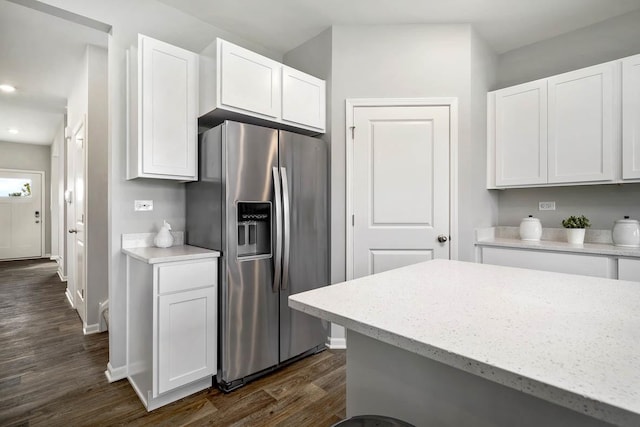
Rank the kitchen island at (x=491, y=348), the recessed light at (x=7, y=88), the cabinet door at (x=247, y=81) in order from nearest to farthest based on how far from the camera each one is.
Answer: the kitchen island at (x=491, y=348) → the cabinet door at (x=247, y=81) → the recessed light at (x=7, y=88)

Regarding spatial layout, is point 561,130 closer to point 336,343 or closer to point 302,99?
point 302,99

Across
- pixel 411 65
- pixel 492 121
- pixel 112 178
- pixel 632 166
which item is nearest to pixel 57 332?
pixel 112 178

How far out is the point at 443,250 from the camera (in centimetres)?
275

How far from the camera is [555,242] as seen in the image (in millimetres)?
2854

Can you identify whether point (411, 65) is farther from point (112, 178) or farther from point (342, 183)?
point (112, 178)

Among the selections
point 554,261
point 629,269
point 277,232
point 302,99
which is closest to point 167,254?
point 277,232

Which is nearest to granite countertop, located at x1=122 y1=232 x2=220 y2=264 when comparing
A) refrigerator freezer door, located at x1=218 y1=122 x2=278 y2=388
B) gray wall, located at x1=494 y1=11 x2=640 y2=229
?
refrigerator freezer door, located at x1=218 y1=122 x2=278 y2=388

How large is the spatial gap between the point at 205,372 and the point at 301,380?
657 millimetres

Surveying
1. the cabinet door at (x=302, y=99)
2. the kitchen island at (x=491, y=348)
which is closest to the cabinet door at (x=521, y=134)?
the cabinet door at (x=302, y=99)

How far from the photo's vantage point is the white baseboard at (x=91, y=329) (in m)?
3.08

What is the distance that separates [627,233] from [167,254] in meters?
3.32

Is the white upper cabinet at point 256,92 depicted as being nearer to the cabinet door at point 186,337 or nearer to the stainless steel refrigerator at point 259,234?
the stainless steel refrigerator at point 259,234

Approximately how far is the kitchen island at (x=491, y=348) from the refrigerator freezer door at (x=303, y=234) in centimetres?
127

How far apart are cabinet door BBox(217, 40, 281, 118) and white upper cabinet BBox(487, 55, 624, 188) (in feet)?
6.85
